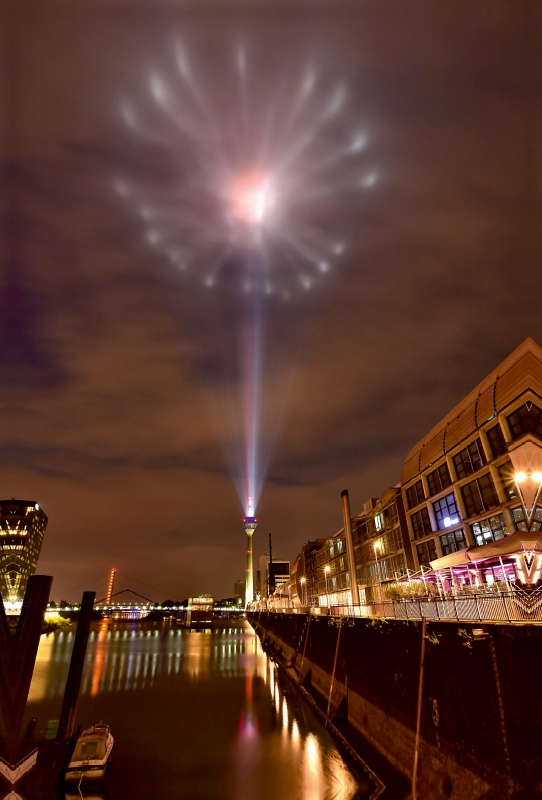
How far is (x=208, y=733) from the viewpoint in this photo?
29406 millimetres

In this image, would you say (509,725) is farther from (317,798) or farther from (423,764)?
(317,798)

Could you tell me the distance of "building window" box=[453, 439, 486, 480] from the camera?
1716 inches

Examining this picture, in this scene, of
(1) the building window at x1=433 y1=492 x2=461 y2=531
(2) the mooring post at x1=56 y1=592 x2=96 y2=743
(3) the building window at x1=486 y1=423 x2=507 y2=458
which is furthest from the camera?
(1) the building window at x1=433 y1=492 x2=461 y2=531

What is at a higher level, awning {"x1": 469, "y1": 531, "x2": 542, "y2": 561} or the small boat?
awning {"x1": 469, "y1": 531, "x2": 542, "y2": 561}

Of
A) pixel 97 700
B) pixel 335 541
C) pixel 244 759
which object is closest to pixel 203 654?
pixel 335 541

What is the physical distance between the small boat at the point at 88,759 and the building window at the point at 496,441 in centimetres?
3645

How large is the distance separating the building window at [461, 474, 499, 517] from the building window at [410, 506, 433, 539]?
28.3ft

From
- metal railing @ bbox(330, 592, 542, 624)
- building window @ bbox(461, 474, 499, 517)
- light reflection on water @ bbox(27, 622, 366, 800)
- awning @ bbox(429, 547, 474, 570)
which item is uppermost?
building window @ bbox(461, 474, 499, 517)

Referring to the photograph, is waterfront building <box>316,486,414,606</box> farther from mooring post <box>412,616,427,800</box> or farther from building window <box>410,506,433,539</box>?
mooring post <box>412,616,427,800</box>

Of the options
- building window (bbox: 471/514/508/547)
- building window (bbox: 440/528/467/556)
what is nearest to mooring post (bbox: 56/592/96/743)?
building window (bbox: 471/514/508/547)

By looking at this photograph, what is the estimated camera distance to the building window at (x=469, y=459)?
4359 cm

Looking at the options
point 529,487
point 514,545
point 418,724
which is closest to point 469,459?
point 529,487

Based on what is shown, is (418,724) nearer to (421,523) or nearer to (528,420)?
(528,420)

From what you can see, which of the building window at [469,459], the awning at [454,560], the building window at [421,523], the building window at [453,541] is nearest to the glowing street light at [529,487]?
the awning at [454,560]
